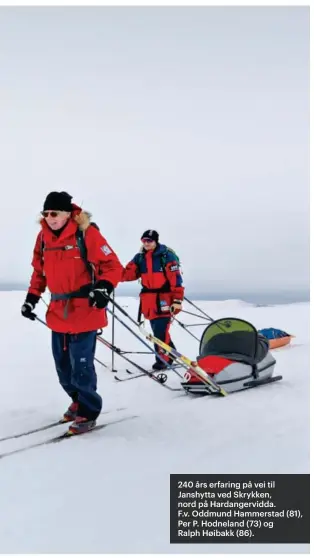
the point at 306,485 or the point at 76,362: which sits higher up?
the point at 76,362

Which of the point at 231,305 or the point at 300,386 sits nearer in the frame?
the point at 300,386

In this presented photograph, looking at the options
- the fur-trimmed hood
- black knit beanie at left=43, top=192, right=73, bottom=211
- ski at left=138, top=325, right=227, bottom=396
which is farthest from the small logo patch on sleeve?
ski at left=138, top=325, right=227, bottom=396

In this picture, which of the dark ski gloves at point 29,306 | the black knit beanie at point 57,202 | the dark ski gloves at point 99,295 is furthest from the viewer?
the dark ski gloves at point 29,306

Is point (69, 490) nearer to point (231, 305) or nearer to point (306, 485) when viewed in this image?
point (306, 485)

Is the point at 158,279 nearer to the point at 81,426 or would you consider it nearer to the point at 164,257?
the point at 164,257

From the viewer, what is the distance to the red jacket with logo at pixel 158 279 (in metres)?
6.51

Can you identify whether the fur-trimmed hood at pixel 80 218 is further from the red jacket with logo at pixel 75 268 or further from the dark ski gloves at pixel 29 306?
the dark ski gloves at pixel 29 306

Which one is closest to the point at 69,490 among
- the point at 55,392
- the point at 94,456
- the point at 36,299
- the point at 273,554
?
the point at 94,456

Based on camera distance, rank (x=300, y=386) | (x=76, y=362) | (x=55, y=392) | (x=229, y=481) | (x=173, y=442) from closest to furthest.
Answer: (x=229, y=481) < (x=173, y=442) < (x=76, y=362) < (x=300, y=386) < (x=55, y=392)

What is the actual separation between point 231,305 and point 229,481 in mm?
11205

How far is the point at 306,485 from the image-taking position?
2.77m

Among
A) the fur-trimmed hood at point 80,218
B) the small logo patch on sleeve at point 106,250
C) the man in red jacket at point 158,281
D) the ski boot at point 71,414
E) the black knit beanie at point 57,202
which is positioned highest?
the black knit beanie at point 57,202

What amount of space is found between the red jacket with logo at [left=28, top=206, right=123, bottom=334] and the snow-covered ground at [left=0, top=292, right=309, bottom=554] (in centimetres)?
75

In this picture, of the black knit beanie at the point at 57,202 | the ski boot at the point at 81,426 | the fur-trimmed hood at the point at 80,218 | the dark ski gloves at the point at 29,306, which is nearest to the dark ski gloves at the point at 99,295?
the fur-trimmed hood at the point at 80,218
